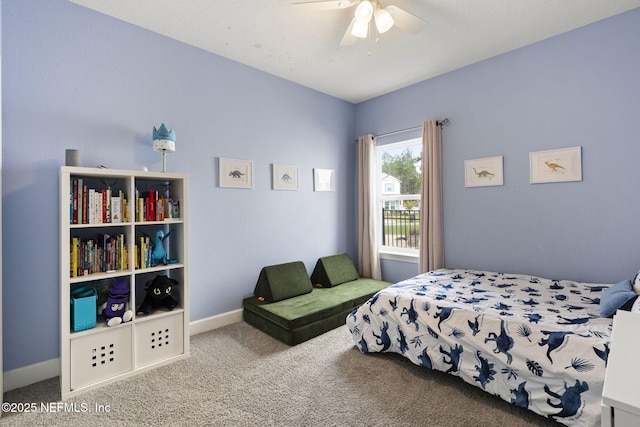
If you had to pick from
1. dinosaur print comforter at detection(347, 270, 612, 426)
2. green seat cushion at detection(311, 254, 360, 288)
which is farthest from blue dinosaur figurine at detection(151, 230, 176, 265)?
green seat cushion at detection(311, 254, 360, 288)

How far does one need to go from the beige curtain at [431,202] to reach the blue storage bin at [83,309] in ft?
10.1

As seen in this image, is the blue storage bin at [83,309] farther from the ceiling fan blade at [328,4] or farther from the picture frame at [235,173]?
the ceiling fan blade at [328,4]

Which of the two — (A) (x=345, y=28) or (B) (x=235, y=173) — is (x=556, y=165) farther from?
(B) (x=235, y=173)

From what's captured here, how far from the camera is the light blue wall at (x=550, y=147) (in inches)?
92.2

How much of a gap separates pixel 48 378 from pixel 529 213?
4158 millimetres

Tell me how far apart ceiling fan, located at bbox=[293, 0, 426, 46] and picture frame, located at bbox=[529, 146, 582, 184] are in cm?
168

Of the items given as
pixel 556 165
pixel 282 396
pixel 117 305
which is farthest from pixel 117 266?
pixel 556 165

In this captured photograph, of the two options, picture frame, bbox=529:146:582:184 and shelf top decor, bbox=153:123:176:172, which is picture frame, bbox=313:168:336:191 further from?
picture frame, bbox=529:146:582:184

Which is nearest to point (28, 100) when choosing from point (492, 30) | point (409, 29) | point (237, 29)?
point (237, 29)

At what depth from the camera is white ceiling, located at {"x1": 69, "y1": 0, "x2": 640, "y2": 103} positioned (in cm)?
219

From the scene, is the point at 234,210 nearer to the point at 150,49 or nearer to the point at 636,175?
the point at 150,49

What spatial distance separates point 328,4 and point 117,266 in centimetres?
243

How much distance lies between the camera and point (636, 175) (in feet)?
7.53

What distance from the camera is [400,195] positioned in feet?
12.8
